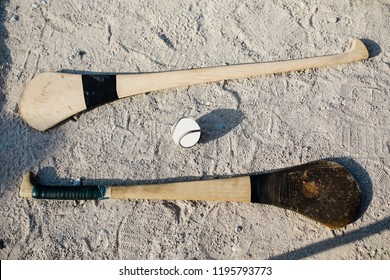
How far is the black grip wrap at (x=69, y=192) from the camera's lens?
152 cm

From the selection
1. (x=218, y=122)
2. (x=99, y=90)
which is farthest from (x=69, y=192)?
(x=218, y=122)

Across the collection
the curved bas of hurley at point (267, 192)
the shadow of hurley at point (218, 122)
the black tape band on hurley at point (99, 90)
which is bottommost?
the curved bas of hurley at point (267, 192)

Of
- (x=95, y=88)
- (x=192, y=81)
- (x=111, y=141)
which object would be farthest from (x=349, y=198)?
(x=95, y=88)

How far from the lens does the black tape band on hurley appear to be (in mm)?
1659

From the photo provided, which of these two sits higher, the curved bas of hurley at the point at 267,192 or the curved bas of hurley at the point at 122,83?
the curved bas of hurley at the point at 122,83

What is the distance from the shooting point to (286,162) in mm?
1601

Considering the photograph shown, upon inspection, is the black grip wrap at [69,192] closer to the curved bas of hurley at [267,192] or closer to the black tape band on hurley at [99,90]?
the curved bas of hurley at [267,192]

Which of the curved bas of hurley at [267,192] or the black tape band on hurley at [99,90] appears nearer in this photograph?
the curved bas of hurley at [267,192]

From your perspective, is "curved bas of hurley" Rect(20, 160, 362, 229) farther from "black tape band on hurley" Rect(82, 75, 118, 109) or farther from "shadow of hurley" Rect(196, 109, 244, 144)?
"black tape band on hurley" Rect(82, 75, 118, 109)

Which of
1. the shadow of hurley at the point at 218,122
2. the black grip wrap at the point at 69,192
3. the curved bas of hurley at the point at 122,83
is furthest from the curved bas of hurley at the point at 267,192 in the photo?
the curved bas of hurley at the point at 122,83

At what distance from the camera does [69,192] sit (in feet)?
4.99
